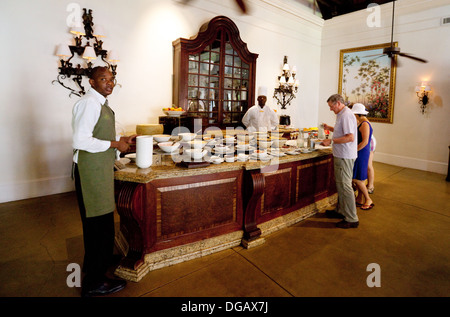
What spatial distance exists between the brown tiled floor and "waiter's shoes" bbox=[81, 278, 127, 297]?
0.06 m

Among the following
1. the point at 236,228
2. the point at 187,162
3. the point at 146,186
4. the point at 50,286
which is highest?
the point at 187,162

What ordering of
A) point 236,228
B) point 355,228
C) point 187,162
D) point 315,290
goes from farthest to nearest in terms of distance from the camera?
point 355,228, point 236,228, point 187,162, point 315,290

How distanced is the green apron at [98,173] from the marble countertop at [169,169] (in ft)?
0.63

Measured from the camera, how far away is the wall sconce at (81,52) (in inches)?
158

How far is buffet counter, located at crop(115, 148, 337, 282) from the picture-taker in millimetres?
2211

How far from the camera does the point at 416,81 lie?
6.46 meters

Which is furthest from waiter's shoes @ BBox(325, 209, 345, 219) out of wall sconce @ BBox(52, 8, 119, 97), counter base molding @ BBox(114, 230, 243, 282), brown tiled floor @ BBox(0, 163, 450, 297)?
wall sconce @ BBox(52, 8, 119, 97)

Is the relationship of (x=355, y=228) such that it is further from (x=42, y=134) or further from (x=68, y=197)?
(x=42, y=134)

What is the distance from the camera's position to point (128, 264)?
2213 mm

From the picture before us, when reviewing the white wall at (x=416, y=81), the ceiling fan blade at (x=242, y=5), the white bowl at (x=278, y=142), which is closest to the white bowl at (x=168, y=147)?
the white bowl at (x=278, y=142)

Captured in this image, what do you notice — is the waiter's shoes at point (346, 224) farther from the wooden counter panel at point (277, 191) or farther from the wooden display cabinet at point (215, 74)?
the wooden display cabinet at point (215, 74)

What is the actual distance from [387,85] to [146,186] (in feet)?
23.6

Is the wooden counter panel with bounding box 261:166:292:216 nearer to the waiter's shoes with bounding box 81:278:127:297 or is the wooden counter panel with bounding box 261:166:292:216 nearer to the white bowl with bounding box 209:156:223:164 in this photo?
the white bowl with bounding box 209:156:223:164
